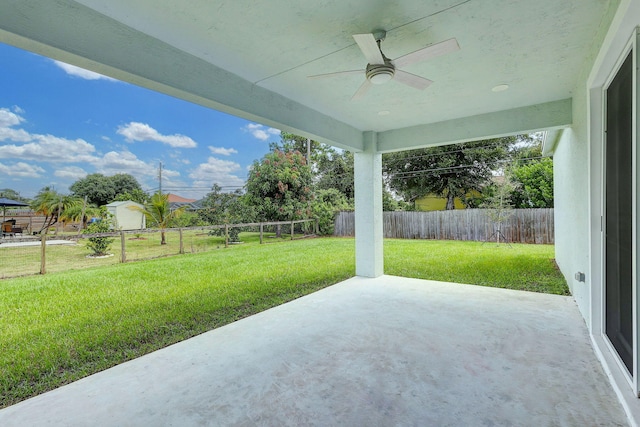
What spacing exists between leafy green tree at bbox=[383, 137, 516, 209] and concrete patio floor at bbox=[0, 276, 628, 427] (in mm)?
11081

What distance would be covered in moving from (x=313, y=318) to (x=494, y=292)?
103 inches

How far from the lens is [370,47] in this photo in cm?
210

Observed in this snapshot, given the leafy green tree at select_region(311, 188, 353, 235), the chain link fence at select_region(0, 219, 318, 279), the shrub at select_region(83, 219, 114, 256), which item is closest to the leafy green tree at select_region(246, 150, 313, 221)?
the leafy green tree at select_region(311, 188, 353, 235)

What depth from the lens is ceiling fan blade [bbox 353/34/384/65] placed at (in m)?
1.95

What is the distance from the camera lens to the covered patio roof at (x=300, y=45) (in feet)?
6.34

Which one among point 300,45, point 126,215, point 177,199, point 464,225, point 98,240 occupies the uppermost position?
point 300,45

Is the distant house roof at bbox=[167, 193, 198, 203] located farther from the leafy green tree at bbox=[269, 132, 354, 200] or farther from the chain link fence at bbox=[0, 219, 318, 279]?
the leafy green tree at bbox=[269, 132, 354, 200]

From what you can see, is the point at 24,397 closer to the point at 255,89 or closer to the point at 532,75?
the point at 255,89

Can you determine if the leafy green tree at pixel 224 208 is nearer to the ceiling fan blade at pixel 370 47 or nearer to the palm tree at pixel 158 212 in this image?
the palm tree at pixel 158 212

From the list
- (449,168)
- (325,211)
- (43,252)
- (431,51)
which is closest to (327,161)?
(325,211)

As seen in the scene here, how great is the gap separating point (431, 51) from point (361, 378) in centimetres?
232

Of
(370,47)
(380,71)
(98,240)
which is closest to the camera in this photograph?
(370,47)

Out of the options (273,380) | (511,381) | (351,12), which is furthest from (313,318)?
(351,12)

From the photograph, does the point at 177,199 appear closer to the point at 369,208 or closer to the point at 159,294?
the point at 159,294
